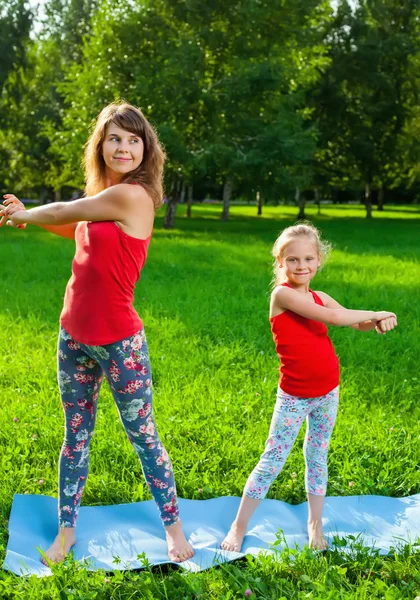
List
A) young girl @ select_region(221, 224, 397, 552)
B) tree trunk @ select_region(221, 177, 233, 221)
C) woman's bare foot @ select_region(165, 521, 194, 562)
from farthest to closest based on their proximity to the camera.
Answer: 1. tree trunk @ select_region(221, 177, 233, 221)
2. woman's bare foot @ select_region(165, 521, 194, 562)
3. young girl @ select_region(221, 224, 397, 552)

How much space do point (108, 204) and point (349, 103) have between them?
111ft

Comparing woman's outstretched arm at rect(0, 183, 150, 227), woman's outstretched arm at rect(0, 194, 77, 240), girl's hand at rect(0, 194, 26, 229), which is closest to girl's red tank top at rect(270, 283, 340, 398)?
woman's outstretched arm at rect(0, 183, 150, 227)

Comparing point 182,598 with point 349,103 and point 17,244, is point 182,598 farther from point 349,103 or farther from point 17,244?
point 349,103

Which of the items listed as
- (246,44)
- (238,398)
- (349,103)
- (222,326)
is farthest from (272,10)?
(238,398)

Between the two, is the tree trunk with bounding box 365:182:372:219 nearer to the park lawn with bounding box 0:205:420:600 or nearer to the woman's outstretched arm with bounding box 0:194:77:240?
the park lawn with bounding box 0:205:420:600

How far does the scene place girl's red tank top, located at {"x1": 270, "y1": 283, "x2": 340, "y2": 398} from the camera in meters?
3.35

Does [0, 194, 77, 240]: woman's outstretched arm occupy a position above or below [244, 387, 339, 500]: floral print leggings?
above

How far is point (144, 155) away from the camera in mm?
3213

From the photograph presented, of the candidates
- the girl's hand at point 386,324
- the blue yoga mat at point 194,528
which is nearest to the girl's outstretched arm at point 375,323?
the girl's hand at point 386,324

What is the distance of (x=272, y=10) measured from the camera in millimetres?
23609

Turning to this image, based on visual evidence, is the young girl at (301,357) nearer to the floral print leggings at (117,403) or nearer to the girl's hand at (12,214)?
the floral print leggings at (117,403)

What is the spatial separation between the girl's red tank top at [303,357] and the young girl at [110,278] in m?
0.73

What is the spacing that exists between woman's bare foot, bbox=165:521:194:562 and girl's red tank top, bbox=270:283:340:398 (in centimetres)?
96

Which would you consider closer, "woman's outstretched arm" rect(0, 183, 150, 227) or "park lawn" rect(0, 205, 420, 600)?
"woman's outstretched arm" rect(0, 183, 150, 227)
